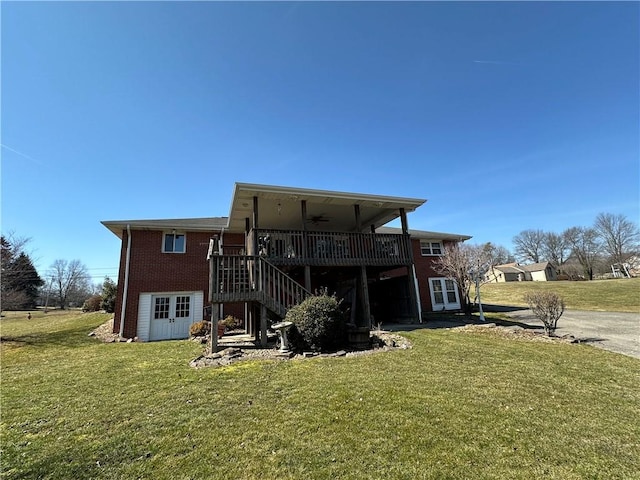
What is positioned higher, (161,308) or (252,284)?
(252,284)

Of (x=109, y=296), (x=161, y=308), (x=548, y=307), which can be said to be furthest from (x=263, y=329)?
(x=109, y=296)

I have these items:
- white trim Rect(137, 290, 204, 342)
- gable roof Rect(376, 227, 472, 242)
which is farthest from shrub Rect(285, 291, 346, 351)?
gable roof Rect(376, 227, 472, 242)

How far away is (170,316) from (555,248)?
6886 centimetres

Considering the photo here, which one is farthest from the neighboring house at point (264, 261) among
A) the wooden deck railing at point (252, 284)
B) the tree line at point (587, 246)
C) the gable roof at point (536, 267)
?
the gable roof at point (536, 267)

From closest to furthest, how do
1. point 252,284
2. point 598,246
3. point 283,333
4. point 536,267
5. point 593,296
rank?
point 283,333 → point 252,284 → point 593,296 → point 598,246 → point 536,267

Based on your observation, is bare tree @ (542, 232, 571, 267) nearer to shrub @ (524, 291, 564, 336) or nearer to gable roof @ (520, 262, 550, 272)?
gable roof @ (520, 262, 550, 272)

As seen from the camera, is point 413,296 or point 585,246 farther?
point 585,246

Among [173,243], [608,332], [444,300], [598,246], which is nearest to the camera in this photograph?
[608,332]

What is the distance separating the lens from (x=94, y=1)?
8.09m

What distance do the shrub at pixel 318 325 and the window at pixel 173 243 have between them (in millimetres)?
9162

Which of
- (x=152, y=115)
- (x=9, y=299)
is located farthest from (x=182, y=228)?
(x=9, y=299)

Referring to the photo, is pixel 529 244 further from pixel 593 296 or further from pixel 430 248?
pixel 430 248

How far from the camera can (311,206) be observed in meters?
12.7

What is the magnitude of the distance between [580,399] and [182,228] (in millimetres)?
15030
